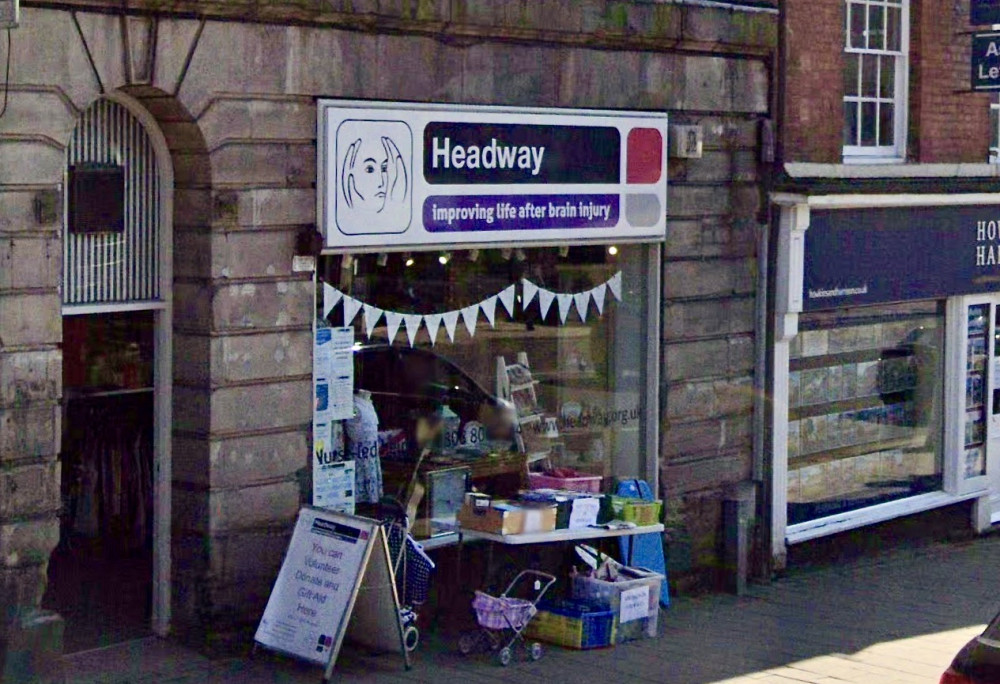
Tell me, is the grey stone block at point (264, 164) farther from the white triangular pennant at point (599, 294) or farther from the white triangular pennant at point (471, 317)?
the white triangular pennant at point (599, 294)

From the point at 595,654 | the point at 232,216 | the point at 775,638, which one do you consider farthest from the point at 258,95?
the point at 775,638

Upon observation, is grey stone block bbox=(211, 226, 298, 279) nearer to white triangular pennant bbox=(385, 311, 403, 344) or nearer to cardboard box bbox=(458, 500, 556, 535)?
white triangular pennant bbox=(385, 311, 403, 344)

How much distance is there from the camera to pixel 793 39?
13102 mm

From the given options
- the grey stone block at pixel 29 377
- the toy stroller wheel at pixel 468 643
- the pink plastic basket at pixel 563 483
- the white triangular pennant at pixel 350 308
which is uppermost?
the white triangular pennant at pixel 350 308

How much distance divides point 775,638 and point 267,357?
3.98 m

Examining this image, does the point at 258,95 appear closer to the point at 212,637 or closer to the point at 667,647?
the point at 212,637

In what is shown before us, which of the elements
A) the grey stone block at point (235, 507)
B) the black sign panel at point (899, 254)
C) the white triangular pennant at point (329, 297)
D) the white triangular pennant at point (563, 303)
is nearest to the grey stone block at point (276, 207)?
the white triangular pennant at point (329, 297)

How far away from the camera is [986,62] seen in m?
14.4

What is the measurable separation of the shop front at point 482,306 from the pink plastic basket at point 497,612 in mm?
444

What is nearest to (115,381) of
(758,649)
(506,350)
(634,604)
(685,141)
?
(506,350)

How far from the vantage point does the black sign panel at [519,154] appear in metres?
10.4

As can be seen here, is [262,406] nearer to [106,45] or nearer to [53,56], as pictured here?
[106,45]

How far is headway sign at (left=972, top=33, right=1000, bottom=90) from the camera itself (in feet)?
47.2

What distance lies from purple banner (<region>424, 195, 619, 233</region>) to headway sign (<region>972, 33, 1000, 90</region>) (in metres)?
4.61
